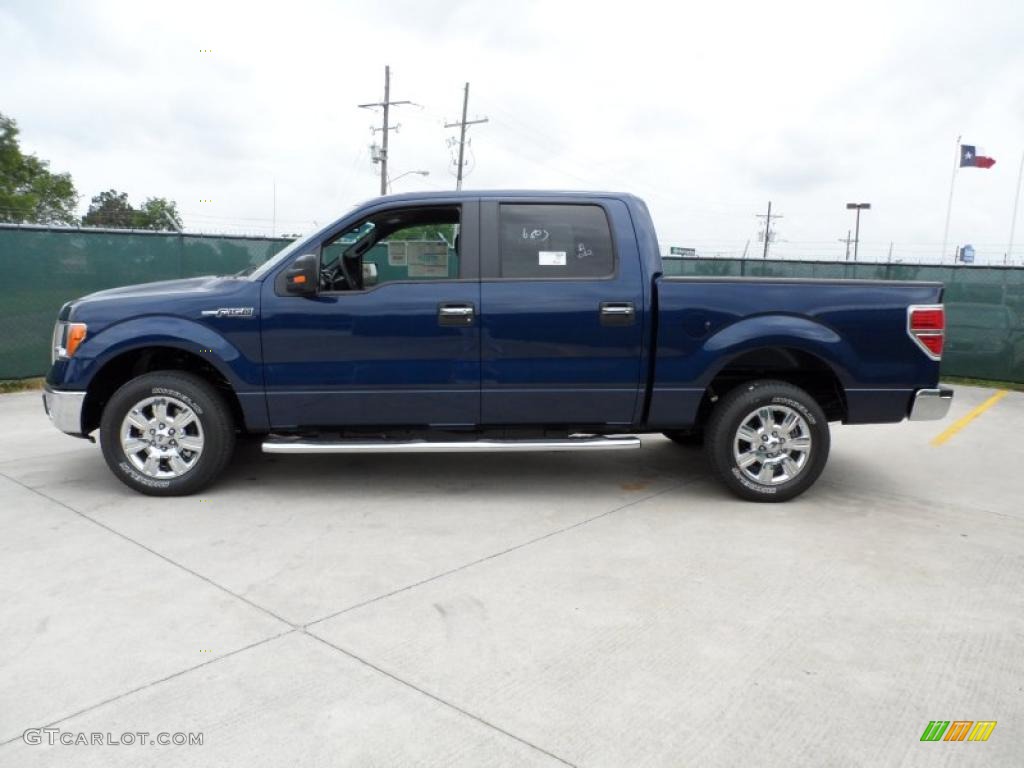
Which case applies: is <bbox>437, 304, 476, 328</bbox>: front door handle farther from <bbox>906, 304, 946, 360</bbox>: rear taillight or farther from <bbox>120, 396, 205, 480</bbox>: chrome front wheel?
<bbox>906, 304, 946, 360</bbox>: rear taillight

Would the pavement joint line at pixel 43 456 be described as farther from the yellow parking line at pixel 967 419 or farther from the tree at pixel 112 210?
the tree at pixel 112 210

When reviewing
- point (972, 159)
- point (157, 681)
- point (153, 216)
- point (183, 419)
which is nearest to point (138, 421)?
point (183, 419)

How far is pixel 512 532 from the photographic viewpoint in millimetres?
4441

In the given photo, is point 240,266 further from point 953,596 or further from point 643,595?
point 953,596

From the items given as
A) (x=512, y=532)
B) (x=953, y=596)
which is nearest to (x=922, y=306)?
(x=953, y=596)

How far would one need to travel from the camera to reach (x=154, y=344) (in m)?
4.79

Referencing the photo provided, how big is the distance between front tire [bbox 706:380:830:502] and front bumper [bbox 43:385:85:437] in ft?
13.4

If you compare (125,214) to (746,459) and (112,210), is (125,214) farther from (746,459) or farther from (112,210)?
(746,459)

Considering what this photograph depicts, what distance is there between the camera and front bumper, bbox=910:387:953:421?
4.94m

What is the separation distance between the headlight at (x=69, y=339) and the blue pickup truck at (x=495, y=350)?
15 mm

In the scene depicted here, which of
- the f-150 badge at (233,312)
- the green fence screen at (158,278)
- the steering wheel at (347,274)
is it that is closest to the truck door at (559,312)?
the steering wheel at (347,274)

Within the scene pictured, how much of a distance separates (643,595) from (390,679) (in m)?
1.32

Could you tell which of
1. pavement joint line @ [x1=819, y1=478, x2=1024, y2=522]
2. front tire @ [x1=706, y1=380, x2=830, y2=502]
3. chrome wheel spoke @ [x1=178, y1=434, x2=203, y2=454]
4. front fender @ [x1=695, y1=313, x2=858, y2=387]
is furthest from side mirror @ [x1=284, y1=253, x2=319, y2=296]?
→ pavement joint line @ [x1=819, y1=478, x2=1024, y2=522]

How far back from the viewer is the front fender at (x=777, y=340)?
4.87 meters
